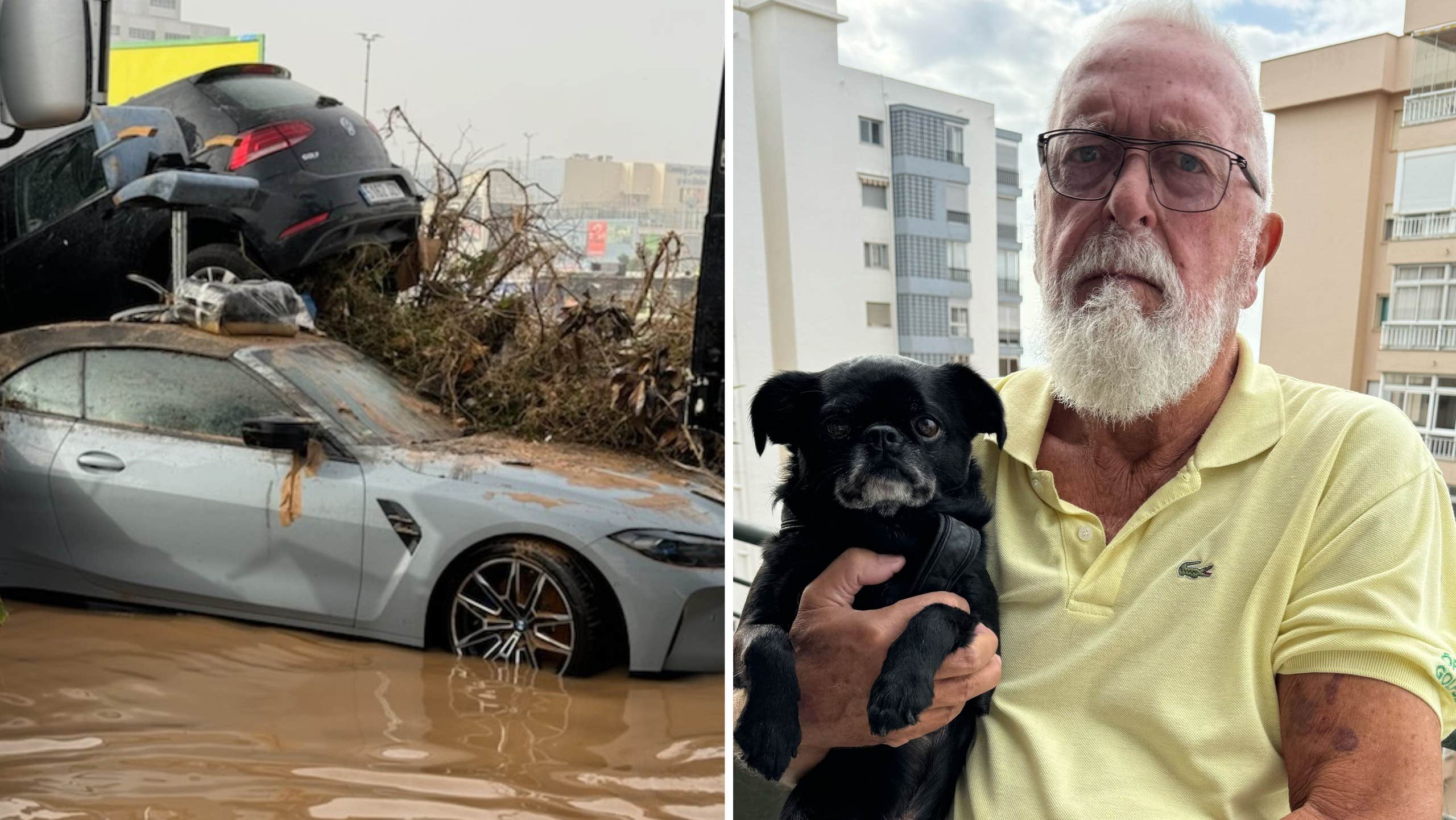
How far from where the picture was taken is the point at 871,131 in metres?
1.90

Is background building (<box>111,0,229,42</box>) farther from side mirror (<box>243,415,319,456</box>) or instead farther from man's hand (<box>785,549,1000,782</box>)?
man's hand (<box>785,549,1000,782</box>)

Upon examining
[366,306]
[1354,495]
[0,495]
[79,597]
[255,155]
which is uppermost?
[255,155]

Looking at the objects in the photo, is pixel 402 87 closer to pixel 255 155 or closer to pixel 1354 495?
pixel 255 155

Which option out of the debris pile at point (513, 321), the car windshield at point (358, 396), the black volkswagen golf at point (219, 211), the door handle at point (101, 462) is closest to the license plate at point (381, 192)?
the black volkswagen golf at point (219, 211)

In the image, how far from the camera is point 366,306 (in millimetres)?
5117

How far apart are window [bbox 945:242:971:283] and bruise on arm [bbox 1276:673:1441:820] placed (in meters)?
0.78

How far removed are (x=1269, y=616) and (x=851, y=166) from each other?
0.98 metres

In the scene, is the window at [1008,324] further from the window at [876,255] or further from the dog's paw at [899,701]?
the dog's paw at [899,701]

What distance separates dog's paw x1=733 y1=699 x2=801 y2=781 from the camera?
159 cm

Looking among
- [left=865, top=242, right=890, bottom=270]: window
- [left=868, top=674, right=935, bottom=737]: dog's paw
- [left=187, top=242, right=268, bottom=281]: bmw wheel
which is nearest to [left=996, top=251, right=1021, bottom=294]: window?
[left=865, top=242, right=890, bottom=270]: window

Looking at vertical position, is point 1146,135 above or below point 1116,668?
above

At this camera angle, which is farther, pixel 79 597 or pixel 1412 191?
pixel 79 597

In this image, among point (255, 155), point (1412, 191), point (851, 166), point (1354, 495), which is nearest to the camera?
point (1354, 495)

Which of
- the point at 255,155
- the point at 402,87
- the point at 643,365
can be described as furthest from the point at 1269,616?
the point at 255,155
